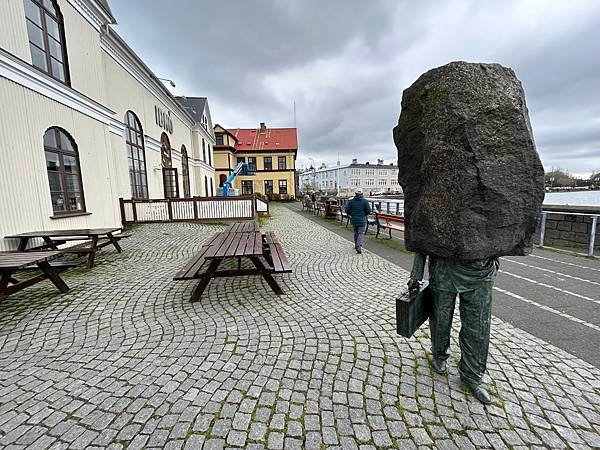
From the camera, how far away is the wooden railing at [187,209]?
41.2ft

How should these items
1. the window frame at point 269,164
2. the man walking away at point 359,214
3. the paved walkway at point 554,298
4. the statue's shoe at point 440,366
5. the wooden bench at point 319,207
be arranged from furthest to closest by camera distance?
the window frame at point 269,164, the wooden bench at point 319,207, the man walking away at point 359,214, the paved walkway at point 554,298, the statue's shoe at point 440,366

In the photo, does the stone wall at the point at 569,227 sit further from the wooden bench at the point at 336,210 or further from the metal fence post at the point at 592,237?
the wooden bench at the point at 336,210

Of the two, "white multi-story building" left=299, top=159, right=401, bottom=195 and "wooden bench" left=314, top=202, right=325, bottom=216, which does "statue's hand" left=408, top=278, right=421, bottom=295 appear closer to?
"wooden bench" left=314, top=202, right=325, bottom=216

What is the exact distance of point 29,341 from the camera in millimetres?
3086

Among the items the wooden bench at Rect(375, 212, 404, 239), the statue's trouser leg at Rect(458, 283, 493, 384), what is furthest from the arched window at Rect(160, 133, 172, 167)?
the statue's trouser leg at Rect(458, 283, 493, 384)

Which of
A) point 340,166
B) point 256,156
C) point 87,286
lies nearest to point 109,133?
point 87,286

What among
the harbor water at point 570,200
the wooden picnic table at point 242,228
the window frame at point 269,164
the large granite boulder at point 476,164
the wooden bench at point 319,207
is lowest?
the wooden bench at point 319,207

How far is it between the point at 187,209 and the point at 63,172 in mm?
6014

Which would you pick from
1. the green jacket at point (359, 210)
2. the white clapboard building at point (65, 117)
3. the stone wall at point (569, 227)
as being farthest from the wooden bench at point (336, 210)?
the white clapboard building at point (65, 117)

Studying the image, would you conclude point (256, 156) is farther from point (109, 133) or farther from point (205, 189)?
point (109, 133)

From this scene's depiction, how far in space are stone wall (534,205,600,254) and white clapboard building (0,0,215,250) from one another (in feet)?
40.7

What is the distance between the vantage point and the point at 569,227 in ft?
24.8

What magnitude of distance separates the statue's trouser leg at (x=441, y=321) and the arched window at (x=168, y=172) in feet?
58.4

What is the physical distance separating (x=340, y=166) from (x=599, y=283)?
85987mm
